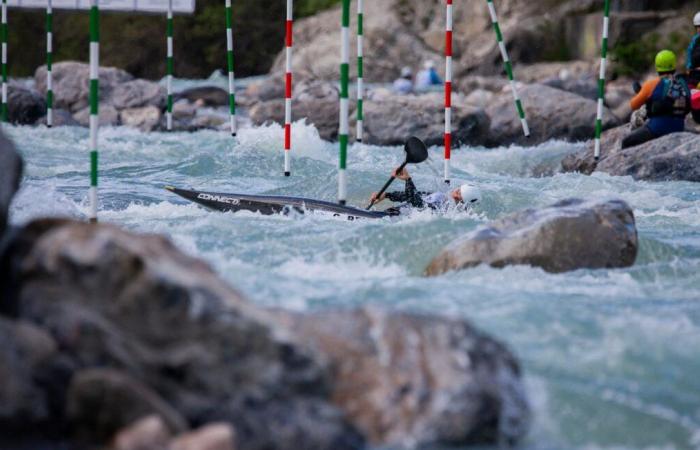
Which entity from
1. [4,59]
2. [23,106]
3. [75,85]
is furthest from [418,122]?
[75,85]

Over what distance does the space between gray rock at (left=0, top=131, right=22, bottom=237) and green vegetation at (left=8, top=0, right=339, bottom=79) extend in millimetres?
23609

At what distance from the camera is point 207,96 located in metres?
18.7

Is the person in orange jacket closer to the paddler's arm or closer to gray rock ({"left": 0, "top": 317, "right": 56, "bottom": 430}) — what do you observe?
the paddler's arm

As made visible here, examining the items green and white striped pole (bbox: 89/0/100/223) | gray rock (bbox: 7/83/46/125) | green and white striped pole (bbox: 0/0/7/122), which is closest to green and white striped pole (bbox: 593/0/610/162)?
green and white striped pole (bbox: 89/0/100/223)

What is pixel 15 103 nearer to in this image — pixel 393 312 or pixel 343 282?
pixel 343 282

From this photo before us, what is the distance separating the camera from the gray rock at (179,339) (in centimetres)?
338

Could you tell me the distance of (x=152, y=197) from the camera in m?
9.52

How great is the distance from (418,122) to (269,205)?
5573mm

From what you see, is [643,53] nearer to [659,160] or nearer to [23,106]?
[659,160]

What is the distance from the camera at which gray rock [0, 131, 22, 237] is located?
3.90m

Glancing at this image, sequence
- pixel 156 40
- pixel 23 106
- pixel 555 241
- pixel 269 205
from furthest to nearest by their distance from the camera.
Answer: pixel 156 40 → pixel 23 106 → pixel 269 205 → pixel 555 241

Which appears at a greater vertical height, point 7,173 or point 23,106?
point 23,106

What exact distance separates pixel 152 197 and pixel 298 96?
519 centimetres

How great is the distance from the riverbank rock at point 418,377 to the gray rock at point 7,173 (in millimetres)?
1013
